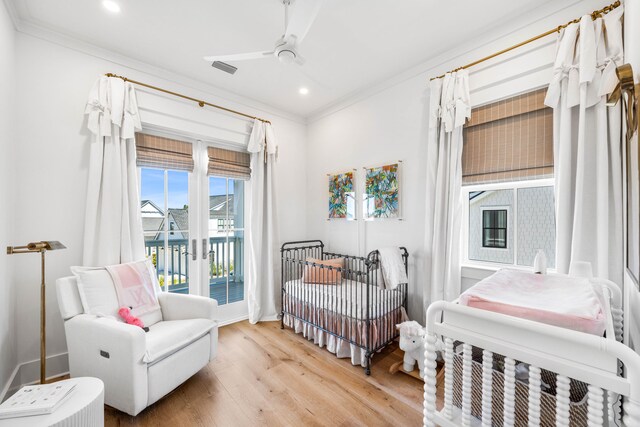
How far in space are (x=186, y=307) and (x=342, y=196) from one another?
6.70 feet

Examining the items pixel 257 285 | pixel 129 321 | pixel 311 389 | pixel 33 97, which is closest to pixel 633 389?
pixel 311 389

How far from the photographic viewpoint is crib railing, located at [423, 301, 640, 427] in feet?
2.13

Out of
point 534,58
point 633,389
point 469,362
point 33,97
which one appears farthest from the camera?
point 33,97

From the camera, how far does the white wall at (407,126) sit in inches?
77.1

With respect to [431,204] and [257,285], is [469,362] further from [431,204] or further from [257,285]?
[257,285]

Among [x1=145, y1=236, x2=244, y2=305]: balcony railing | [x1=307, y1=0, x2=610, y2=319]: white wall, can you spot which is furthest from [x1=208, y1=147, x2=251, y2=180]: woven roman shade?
[x1=307, y1=0, x2=610, y2=319]: white wall

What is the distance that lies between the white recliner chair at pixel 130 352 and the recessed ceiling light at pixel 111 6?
78.1 inches

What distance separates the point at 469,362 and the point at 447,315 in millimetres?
159

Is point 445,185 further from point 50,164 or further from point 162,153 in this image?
point 50,164

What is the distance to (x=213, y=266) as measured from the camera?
3186mm

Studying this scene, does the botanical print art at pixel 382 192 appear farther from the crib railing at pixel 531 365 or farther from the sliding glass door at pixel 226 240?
the crib railing at pixel 531 365

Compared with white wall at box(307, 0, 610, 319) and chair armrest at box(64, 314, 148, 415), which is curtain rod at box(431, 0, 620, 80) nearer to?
white wall at box(307, 0, 610, 319)

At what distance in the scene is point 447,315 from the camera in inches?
39.6

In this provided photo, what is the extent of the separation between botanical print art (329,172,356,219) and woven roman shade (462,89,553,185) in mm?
1271
